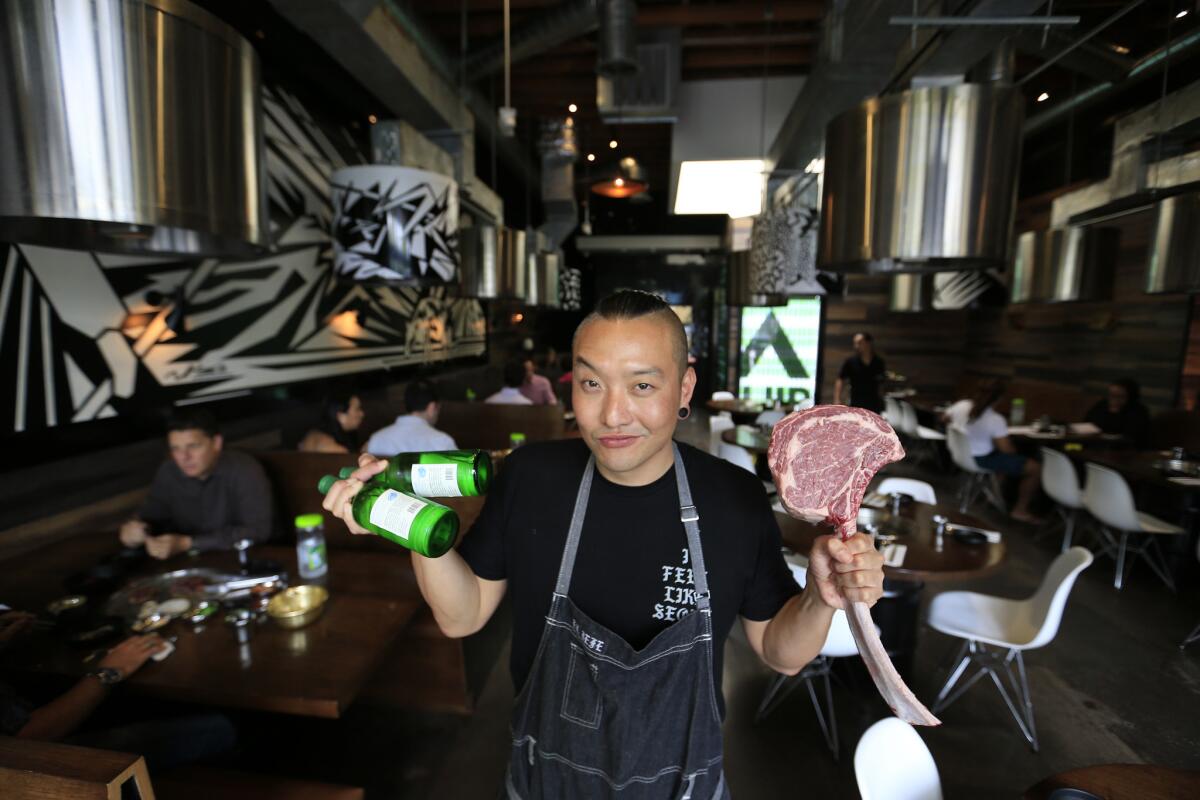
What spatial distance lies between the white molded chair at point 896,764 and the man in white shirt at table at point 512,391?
476 cm

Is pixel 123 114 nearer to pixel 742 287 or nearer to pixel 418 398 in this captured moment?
pixel 418 398

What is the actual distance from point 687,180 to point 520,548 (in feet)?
18.6

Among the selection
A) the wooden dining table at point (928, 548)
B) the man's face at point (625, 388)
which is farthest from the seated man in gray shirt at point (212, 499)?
the wooden dining table at point (928, 548)

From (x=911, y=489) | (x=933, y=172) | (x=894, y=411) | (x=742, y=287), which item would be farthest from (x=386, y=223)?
(x=894, y=411)

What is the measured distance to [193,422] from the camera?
258cm

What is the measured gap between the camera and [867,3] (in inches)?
105

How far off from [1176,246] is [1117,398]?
11.5ft

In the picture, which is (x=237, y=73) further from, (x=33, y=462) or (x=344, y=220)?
(x=33, y=462)

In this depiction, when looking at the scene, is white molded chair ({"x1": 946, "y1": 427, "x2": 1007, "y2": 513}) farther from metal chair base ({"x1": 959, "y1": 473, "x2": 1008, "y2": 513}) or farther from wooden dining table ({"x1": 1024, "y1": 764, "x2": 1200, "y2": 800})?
wooden dining table ({"x1": 1024, "y1": 764, "x2": 1200, "y2": 800})

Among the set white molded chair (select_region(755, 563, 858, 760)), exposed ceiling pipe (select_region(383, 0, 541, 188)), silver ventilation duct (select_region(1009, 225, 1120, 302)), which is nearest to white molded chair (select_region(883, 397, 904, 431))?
silver ventilation duct (select_region(1009, 225, 1120, 302))

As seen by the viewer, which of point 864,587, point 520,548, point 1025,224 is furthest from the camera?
point 1025,224

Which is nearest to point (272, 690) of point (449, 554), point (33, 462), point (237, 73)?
point (449, 554)

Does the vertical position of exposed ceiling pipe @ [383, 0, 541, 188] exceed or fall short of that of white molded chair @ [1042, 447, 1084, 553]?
it exceeds it

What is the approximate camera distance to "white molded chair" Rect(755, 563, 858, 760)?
260 cm
